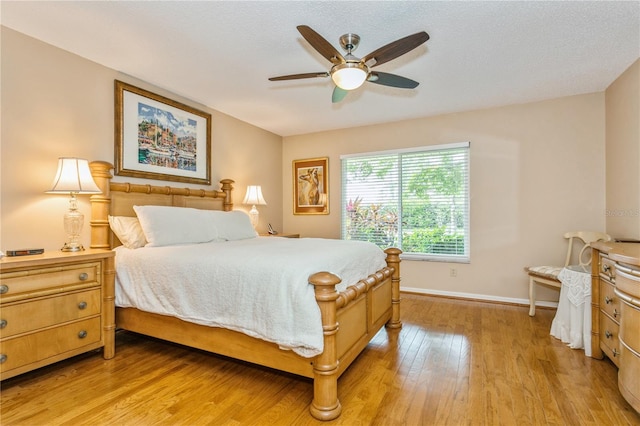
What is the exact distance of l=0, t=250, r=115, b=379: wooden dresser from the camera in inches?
75.4

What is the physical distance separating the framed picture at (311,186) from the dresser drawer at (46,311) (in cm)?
332

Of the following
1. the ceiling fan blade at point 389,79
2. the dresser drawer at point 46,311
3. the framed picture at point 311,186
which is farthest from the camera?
the framed picture at point 311,186

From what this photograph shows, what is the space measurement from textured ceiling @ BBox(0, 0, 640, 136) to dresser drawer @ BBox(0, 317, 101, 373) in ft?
7.12

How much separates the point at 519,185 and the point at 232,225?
349 cm

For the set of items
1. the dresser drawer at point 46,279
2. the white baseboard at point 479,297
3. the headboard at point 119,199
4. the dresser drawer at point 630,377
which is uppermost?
the headboard at point 119,199

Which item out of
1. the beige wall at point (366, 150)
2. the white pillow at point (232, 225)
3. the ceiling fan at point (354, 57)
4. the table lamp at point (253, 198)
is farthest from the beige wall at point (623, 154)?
the table lamp at point (253, 198)

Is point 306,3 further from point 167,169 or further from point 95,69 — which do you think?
point 167,169

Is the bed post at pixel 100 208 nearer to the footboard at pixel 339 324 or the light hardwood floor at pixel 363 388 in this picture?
the light hardwood floor at pixel 363 388

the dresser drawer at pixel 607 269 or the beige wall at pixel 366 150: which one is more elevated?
the beige wall at pixel 366 150

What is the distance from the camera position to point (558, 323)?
9.10 feet

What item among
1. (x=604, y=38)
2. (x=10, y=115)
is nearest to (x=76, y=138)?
(x=10, y=115)

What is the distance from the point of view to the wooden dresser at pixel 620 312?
1685 millimetres

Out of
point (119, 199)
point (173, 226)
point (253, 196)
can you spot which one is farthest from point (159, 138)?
point (253, 196)

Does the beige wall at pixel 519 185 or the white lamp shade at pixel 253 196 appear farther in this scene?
the white lamp shade at pixel 253 196
